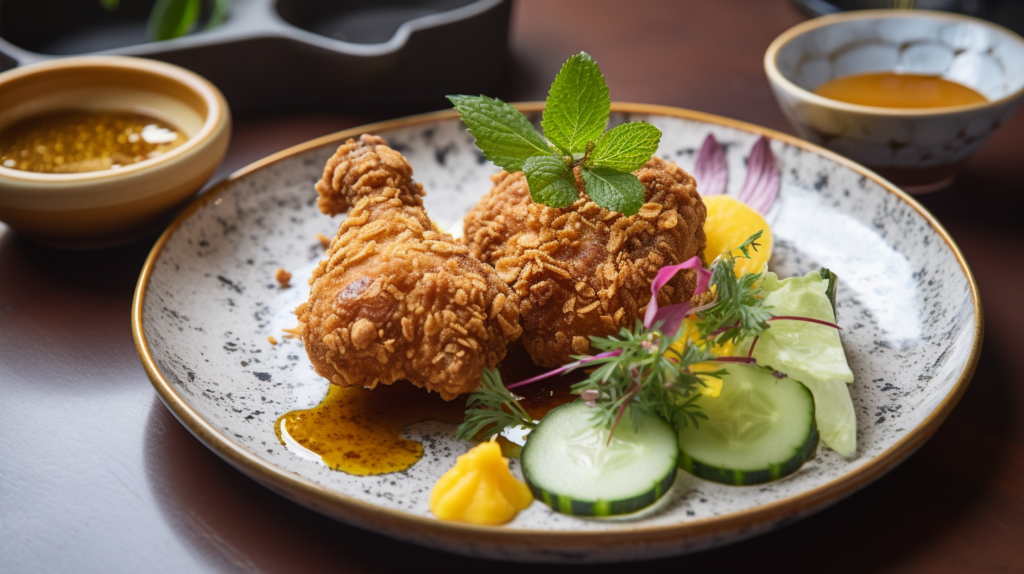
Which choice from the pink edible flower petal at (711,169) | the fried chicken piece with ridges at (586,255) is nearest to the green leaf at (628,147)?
the fried chicken piece with ridges at (586,255)

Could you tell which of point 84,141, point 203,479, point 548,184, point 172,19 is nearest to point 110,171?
point 84,141

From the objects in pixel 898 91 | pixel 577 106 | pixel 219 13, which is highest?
pixel 577 106

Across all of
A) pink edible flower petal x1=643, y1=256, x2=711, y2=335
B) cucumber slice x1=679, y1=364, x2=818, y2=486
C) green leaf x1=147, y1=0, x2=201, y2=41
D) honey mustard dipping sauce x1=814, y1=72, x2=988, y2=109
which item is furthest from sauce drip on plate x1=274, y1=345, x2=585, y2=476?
green leaf x1=147, y1=0, x2=201, y2=41

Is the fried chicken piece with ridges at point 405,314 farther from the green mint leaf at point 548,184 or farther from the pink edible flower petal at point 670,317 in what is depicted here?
the pink edible flower petal at point 670,317

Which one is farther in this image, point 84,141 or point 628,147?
point 84,141

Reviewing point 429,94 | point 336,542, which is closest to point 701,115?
point 429,94

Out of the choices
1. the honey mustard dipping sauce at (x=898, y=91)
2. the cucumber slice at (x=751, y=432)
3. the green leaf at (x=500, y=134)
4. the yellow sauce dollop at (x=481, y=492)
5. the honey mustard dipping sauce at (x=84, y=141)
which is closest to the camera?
the yellow sauce dollop at (x=481, y=492)

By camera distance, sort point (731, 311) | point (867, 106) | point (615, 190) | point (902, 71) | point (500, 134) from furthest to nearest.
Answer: point (902, 71) < point (867, 106) < point (500, 134) < point (615, 190) < point (731, 311)

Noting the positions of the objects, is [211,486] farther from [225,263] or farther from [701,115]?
[701,115]

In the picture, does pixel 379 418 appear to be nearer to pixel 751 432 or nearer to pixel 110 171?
pixel 751 432
